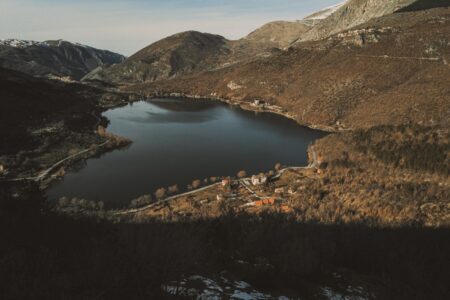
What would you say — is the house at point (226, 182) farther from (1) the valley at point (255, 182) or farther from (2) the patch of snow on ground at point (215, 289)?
(2) the patch of snow on ground at point (215, 289)

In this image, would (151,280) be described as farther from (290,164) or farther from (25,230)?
(290,164)

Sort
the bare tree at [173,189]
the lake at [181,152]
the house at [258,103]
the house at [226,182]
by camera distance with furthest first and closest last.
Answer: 1. the house at [258,103]
2. the lake at [181,152]
3. the house at [226,182]
4. the bare tree at [173,189]

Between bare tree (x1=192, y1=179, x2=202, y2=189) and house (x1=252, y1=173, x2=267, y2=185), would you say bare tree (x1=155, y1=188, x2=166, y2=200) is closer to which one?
bare tree (x1=192, y1=179, x2=202, y2=189)

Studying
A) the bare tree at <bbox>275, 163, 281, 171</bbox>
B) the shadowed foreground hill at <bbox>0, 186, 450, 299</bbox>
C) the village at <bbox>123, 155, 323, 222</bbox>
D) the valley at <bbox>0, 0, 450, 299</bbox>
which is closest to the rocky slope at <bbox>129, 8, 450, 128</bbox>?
the valley at <bbox>0, 0, 450, 299</bbox>

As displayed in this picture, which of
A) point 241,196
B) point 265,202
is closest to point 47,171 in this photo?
point 241,196

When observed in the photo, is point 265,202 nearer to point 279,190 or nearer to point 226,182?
point 279,190

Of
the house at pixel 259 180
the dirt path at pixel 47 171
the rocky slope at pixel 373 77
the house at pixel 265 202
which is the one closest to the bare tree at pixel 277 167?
the house at pixel 259 180

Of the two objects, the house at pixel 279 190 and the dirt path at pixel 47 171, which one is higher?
the dirt path at pixel 47 171
